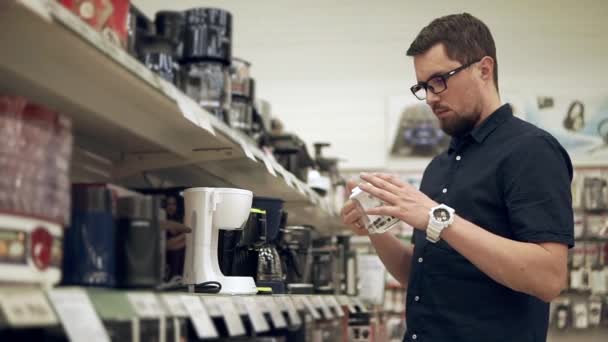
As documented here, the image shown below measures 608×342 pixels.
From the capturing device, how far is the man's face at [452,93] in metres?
2.12

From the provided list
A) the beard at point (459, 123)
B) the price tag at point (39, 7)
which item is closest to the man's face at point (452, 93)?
the beard at point (459, 123)

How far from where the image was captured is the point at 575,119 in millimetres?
5859

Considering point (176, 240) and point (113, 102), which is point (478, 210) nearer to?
point (176, 240)

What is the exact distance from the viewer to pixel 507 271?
1.84 metres

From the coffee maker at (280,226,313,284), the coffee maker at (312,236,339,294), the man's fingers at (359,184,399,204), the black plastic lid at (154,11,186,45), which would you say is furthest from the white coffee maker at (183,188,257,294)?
the coffee maker at (312,236,339,294)

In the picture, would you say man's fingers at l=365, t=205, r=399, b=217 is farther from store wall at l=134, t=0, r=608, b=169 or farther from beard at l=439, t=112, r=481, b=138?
store wall at l=134, t=0, r=608, b=169

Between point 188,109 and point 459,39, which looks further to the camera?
point 459,39

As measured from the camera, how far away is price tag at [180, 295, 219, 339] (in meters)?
1.34

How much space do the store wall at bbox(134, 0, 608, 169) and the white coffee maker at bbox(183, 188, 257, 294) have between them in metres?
4.07

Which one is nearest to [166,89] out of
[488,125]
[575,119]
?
[488,125]

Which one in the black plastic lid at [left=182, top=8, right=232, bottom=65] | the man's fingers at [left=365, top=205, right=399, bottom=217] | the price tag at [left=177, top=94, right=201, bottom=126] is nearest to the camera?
the price tag at [left=177, top=94, right=201, bottom=126]

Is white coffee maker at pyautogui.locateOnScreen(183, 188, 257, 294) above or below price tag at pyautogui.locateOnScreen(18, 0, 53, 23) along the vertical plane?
below

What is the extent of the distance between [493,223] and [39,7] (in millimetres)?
1323

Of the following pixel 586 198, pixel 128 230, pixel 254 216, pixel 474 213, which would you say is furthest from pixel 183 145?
pixel 586 198
